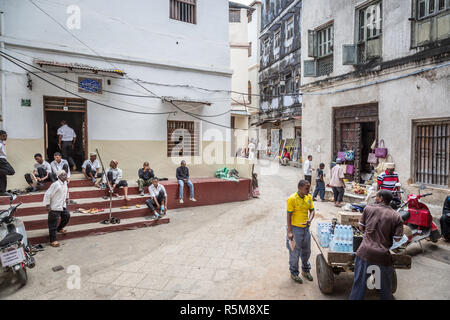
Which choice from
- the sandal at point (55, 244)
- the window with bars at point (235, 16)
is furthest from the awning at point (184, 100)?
the window with bars at point (235, 16)

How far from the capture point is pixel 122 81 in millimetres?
10289

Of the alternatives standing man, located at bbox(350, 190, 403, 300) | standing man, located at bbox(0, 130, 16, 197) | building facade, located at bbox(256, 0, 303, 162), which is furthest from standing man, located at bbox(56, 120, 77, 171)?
building facade, located at bbox(256, 0, 303, 162)

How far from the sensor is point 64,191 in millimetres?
6742

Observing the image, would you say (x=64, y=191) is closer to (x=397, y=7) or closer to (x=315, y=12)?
(x=397, y=7)

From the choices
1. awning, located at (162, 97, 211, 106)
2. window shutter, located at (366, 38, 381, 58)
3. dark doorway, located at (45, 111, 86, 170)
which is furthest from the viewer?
dark doorway, located at (45, 111, 86, 170)

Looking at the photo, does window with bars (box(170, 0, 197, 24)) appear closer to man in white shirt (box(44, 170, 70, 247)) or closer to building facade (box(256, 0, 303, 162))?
man in white shirt (box(44, 170, 70, 247))

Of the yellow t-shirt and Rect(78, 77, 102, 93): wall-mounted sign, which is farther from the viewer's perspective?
Rect(78, 77, 102, 93): wall-mounted sign

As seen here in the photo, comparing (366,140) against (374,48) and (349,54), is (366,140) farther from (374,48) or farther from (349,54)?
(374,48)

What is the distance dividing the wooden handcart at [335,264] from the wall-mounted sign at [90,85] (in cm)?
875

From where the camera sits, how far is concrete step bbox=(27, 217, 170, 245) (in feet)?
22.4

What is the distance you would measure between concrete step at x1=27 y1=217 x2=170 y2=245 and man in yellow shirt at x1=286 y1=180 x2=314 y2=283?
189 inches

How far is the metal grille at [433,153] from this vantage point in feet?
27.1

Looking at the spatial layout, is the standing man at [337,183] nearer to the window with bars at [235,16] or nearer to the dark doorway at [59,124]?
the dark doorway at [59,124]

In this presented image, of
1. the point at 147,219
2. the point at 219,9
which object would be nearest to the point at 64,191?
the point at 147,219
